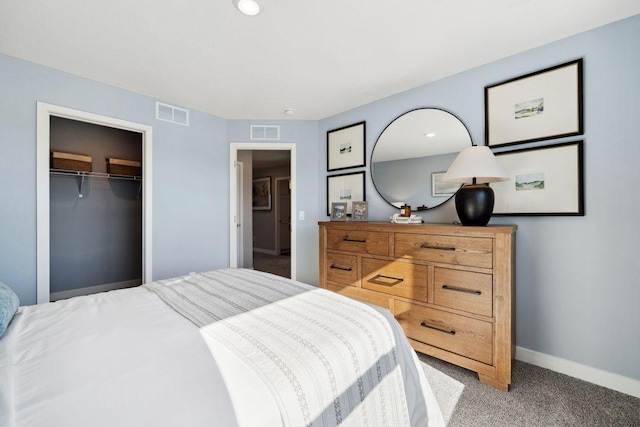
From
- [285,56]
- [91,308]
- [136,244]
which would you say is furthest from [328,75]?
[136,244]

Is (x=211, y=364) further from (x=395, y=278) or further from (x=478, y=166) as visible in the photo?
(x=478, y=166)

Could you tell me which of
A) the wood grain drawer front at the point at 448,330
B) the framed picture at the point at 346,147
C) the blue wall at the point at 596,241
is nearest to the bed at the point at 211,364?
the wood grain drawer front at the point at 448,330

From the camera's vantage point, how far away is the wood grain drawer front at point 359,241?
2.42 metres

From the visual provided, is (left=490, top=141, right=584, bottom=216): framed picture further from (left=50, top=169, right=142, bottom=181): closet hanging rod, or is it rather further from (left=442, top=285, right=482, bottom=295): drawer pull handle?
(left=50, top=169, right=142, bottom=181): closet hanging rod

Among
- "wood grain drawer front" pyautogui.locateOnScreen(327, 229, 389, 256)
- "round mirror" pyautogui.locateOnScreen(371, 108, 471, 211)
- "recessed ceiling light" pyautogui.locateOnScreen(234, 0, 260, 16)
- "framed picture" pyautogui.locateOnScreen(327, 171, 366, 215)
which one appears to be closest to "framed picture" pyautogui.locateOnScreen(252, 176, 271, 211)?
"framed picture" pyautogui.locateOnScreen(327, 171, 366, 215)

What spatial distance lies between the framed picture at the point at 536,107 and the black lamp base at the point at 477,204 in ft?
1.89

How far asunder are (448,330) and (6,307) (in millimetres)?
2463

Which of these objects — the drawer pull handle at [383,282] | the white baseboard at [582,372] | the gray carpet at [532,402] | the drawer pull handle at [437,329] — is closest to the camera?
the gray carpet at [532,402]

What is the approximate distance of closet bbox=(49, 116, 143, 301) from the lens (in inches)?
141

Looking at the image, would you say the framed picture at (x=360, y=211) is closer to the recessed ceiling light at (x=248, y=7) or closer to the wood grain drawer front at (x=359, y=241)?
the wood grain drawer front at (x=359, y=241)

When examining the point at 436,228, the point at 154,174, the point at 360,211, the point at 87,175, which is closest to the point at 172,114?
the point at 154,174

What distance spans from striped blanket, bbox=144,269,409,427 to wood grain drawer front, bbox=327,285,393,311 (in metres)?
1.06

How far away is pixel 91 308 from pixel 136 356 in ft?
2.26

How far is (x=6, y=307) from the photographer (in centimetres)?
114
